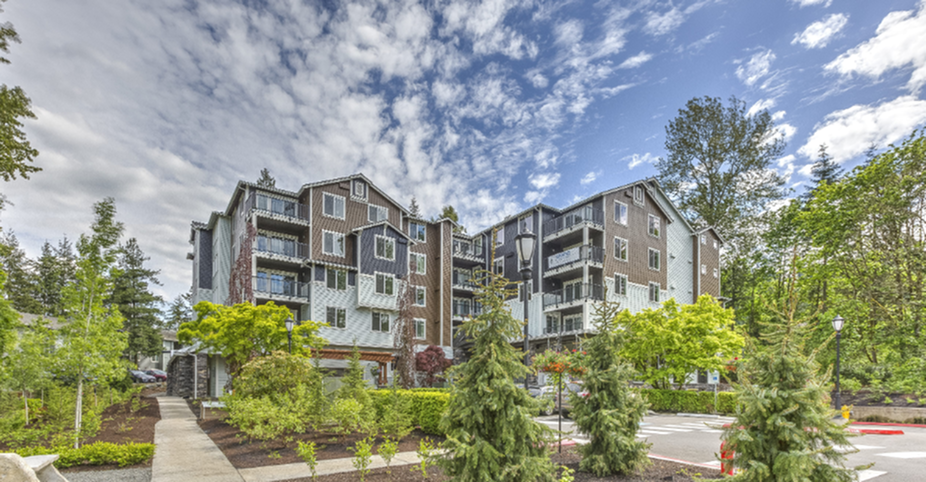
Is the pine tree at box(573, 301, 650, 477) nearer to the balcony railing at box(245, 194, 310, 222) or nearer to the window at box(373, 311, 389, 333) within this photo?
the window at box(373, 311, 389, 333)

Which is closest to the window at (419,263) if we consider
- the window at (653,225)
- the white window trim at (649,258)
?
the white window trim at (649,258)

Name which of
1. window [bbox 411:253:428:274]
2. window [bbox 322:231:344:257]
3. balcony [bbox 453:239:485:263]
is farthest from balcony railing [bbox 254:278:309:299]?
balcony [bbox 453:239:485:263]

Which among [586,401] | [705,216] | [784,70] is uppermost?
[784,70]

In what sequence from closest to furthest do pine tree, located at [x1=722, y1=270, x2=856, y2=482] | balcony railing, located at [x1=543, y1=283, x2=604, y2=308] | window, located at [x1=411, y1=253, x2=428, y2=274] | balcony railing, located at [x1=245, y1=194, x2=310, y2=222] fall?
pine tree, located at [x1=722, y1=270, x2=856, y2=482] → balcony railing, located at [x1=245, y1=194, x2=310, y2=222] → balcony railing, located at [x1=543, y1=283, x2=604, y2=308] → window, located at [x1=411, y1=253, x2=428, y2=274]

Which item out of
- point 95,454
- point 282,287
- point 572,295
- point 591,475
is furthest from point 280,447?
point 572,295

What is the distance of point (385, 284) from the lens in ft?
107

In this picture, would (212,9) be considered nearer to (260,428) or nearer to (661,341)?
(260,428)

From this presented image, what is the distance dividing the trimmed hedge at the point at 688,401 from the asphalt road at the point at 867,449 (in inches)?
272

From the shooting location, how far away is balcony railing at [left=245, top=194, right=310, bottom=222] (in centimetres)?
2941

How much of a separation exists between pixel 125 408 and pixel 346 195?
1730cm

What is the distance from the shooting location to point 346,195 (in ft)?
107

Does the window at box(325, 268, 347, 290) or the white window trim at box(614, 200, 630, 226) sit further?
the white window trim at box(614, 200, 630, 226)

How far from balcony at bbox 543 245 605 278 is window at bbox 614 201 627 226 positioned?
3.13 metres

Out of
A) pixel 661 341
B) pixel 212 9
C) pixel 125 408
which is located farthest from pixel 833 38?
pixel 125 408
